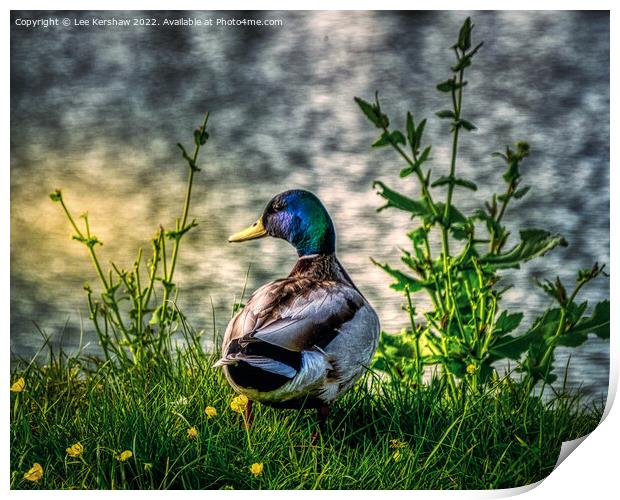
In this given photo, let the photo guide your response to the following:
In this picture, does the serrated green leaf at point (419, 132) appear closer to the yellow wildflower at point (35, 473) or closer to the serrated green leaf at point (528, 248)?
the serrated green leaf at point (528, 248)

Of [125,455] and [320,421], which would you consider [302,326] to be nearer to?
[320,421]

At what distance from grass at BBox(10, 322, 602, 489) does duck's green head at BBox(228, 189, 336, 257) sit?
1.01 feet

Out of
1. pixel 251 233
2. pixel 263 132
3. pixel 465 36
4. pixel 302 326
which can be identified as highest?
A: pixel 465 36

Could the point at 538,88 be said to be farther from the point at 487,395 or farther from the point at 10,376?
the point at 10,376

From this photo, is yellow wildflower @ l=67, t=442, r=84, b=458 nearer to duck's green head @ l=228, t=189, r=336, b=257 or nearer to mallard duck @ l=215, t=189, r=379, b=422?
mallard duck @ l=215, t=189, r=379, b=422

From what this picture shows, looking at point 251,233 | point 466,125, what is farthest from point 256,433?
point 466,125

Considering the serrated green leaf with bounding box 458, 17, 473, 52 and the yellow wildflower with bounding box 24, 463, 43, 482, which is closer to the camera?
the yellow wildflower with bounding box 24, 463, 43, 482

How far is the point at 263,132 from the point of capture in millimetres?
2264

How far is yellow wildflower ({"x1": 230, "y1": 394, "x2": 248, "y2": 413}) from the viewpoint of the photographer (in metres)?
2.10

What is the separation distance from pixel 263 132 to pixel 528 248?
0.65m

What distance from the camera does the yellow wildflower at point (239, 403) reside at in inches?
82.6

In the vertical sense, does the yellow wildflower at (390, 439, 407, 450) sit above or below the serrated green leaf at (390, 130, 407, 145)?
below

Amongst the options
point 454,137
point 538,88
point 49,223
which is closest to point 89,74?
point 49,223

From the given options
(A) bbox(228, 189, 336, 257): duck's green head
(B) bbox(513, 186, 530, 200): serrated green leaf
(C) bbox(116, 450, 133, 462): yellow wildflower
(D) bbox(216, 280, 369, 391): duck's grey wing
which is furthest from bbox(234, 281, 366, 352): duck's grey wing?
(B) bbox(513, 186, 530, 200): serrated green leaf
